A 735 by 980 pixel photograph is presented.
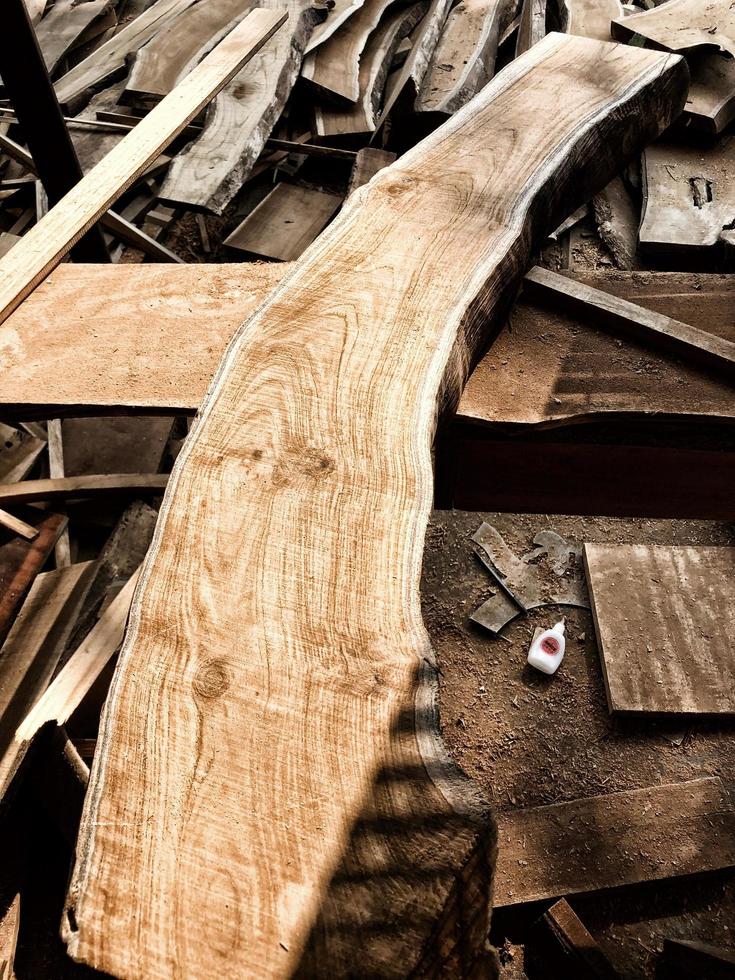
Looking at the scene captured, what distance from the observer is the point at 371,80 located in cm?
439

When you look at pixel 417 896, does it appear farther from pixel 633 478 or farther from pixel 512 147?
pixel 512 147

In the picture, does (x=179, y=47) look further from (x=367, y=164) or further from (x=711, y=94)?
(x=711, y=94)

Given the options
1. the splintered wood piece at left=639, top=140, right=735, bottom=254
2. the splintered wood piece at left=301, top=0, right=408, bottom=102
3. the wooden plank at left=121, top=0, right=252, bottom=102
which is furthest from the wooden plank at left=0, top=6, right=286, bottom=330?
the splintered wood piece at left=639, top=140, right=735, bottom=254

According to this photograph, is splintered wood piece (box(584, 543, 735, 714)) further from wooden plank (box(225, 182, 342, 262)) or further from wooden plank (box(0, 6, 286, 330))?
wooden plank (box(0, 6, 286, 330))

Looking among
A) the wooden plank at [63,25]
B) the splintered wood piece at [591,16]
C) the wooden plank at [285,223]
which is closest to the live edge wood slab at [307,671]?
the wooden plank at [285,223]

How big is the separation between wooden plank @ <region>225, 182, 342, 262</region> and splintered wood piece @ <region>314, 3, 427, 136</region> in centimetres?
36

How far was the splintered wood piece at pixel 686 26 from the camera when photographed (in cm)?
386

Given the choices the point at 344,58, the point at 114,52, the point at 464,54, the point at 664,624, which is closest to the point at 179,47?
the point at 114,52

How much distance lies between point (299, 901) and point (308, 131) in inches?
166

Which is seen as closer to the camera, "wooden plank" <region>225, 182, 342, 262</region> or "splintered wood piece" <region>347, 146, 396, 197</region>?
"splintered wood piece" <region>347, 146, 396, 197</region>

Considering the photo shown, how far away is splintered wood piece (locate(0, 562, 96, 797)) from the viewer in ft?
8.57

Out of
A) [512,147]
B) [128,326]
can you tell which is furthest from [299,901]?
[512,147]

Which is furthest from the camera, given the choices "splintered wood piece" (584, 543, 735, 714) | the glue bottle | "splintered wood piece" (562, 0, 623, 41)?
"splintered wood piece" (562, 0, 623, 41)

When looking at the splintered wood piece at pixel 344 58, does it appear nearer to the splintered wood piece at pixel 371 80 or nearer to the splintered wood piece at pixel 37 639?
the splintered wood piece at pixel 371 80
